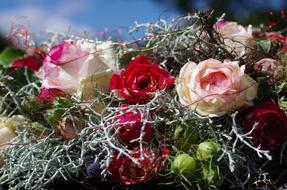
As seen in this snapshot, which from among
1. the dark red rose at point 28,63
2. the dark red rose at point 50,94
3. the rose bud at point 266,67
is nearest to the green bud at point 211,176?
the rose bud at point 266,67

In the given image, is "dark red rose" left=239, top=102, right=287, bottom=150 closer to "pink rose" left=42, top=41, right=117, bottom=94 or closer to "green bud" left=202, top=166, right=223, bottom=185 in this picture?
"green bud" left=202, top=166, right=223, bottom=185

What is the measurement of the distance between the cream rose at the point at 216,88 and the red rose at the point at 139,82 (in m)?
0.04

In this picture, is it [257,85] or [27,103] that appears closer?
[257,85]

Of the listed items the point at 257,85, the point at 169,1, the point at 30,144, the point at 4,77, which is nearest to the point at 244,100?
the point at 257,85

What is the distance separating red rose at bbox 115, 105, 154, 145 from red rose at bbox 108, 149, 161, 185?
3 cm

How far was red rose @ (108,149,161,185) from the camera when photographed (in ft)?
3.07

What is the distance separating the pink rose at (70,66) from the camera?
3.59ft

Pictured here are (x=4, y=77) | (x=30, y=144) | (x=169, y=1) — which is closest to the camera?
(x=30, y=144)

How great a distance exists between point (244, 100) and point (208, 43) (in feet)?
0.45

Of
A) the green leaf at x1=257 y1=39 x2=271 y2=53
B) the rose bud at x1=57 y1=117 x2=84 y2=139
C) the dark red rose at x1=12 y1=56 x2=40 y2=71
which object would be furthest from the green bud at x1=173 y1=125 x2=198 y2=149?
the dark red rose at x1=12 y1=56 x2=40 y2=71

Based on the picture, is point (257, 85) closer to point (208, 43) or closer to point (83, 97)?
point (208, 43)

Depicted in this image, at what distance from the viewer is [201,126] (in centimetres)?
97

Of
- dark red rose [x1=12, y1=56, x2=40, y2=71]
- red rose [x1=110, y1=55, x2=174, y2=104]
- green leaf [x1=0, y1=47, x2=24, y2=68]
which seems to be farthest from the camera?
green leaf [x1=0, y1=47, x2=24, y2=68]

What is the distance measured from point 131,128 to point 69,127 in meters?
0.12
